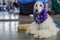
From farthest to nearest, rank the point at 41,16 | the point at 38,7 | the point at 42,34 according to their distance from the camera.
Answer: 1. the point at 41,16
2. the point at 38,7
3. the point at 42,34

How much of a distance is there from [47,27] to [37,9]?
20.8 inches

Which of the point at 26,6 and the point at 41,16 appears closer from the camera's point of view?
the point at 41,16

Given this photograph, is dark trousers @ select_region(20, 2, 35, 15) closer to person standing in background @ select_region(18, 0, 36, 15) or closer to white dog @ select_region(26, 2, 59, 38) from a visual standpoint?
person standing in background @ select_region(18, 0, 36, 15)

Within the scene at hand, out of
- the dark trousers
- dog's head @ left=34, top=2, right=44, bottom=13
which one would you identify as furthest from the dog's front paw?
the dark trousers

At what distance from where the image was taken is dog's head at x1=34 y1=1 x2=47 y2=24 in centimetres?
462

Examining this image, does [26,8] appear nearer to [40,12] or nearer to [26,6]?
[26,6]

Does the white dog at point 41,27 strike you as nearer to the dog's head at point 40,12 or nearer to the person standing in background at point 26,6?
the dog's head at point 40,12

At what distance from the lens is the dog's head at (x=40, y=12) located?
15.1 ft

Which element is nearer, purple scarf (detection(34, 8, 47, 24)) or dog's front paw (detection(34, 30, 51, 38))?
dog's front paw (detection(34, 30, 51, 38))

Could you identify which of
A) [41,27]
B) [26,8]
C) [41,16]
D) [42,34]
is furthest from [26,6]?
[42,34]

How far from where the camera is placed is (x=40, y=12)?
4.65 m

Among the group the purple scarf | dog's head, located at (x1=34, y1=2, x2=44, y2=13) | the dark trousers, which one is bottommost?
the dark trousers

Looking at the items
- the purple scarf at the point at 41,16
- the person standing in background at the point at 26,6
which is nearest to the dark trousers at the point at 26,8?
the person standing in background at the point at 26,6

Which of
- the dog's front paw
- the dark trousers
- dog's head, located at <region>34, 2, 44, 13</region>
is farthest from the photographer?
the dark trousers
